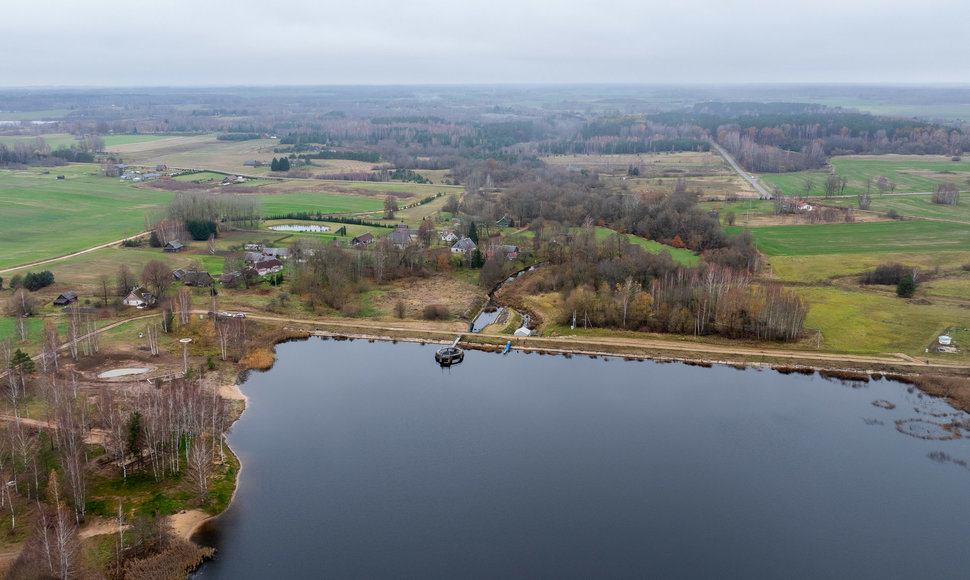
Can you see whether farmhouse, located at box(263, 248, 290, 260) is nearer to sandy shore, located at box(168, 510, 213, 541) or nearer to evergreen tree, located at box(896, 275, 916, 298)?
sandy shore, located at box(168, 510, 213, 541)

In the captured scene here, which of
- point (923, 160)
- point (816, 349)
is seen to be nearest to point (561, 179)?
point (816, 349)

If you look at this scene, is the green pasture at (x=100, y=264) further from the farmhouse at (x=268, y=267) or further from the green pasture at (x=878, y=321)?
the green pasture at (x=878, y=321)

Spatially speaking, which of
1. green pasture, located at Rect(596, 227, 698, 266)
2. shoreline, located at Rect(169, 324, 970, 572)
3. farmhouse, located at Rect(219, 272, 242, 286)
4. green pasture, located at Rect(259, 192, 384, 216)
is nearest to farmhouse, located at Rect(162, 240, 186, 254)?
farmhouse, located at Rect(219, 272, 242, 286)

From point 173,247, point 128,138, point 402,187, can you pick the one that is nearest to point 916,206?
point 402,187

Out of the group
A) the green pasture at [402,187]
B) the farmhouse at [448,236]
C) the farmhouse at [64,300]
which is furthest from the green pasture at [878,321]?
the green pasture at [402,187]

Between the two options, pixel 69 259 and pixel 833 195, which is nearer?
pixel 69 259

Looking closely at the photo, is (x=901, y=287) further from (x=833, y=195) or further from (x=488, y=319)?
(x=833, y=195)
